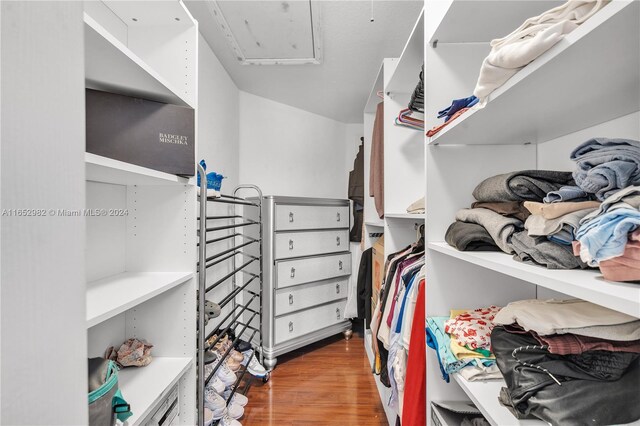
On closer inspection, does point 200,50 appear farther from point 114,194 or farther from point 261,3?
point 114,194

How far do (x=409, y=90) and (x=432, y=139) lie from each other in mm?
960

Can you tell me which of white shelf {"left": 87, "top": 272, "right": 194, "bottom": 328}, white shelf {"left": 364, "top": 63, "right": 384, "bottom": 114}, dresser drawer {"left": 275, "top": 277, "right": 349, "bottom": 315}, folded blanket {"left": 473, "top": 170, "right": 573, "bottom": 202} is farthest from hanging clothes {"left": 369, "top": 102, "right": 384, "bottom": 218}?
white shelf {"left": 87, "top": 272, "right": 194, "bottom": 328}

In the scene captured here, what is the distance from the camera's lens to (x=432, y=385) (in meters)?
0.96

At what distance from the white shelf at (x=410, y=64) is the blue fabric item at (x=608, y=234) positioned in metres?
0.97

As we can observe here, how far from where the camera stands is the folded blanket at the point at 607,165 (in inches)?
18.2

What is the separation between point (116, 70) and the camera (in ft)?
2.70

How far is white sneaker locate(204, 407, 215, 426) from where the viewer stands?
1339 millimetres

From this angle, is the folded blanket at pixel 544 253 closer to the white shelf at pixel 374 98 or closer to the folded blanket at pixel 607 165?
the folded blanket at pixel 607 165

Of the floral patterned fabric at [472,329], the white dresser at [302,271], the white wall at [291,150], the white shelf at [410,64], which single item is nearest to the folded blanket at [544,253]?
the floral patterned fabric at [472,329]

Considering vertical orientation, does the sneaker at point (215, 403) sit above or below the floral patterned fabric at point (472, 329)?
below

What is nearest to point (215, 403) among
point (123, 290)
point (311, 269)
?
point (123, 290)

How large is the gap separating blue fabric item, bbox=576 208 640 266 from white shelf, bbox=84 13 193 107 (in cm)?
99

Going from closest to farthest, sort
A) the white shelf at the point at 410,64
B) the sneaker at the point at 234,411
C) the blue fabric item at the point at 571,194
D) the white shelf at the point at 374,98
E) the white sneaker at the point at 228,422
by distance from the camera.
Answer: the blue fabric item at the point at 571,194, the white shelf at the point at 410,64, the white sneaker at the point at 228,422, the sneaker at the point at 234,411, the white shelf at the point at 374,98

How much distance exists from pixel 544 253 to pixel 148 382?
3.80 feet
